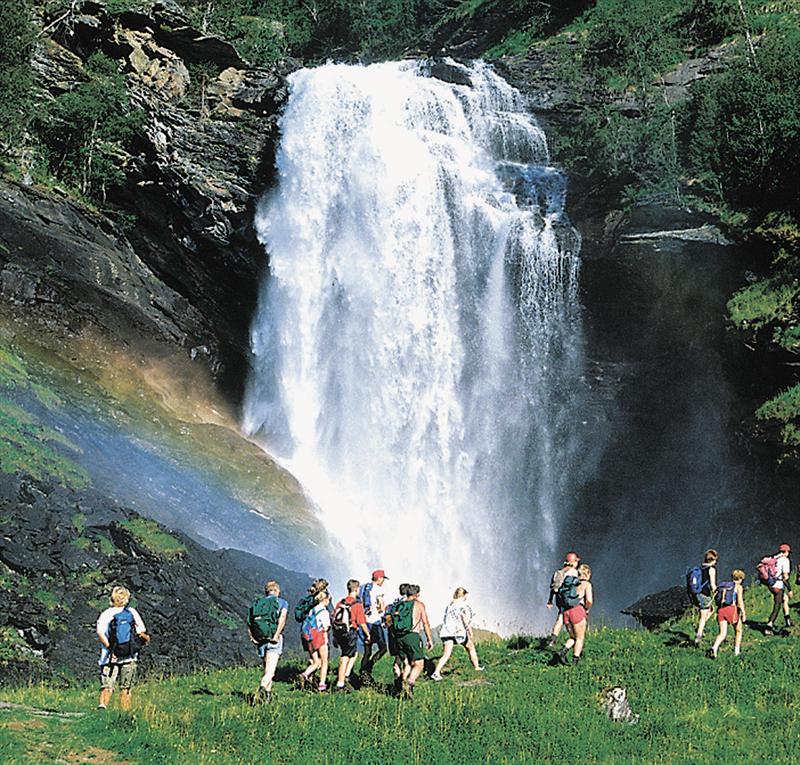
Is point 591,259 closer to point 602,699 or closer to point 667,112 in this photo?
point 667,112

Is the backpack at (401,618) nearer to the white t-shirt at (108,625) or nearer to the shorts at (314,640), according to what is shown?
the shorts at (314,640)

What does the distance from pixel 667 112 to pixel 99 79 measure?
21.9m

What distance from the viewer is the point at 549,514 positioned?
1332 inches

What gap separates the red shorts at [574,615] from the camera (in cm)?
1355

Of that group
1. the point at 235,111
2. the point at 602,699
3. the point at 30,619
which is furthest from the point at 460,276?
the point at 602,699

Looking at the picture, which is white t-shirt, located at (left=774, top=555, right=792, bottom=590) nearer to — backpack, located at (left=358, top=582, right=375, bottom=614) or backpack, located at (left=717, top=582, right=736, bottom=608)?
backpack, located at (left=717, top=582, right=736, bottom=608)

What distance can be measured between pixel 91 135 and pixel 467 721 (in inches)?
1092

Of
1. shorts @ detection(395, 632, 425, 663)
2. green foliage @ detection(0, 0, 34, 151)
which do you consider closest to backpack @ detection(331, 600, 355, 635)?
shorts @ detection(395, 632, 425, 663)

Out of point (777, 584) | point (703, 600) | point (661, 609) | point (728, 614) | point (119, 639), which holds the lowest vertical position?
point (119, 639)

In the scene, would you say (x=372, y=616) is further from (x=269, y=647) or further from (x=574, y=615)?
(x=574, y=615)

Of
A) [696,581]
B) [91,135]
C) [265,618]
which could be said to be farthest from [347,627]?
[91,135]

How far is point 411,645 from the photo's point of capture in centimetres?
1204

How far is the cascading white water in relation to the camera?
3212cm

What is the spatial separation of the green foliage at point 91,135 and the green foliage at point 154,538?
15.7 meters
